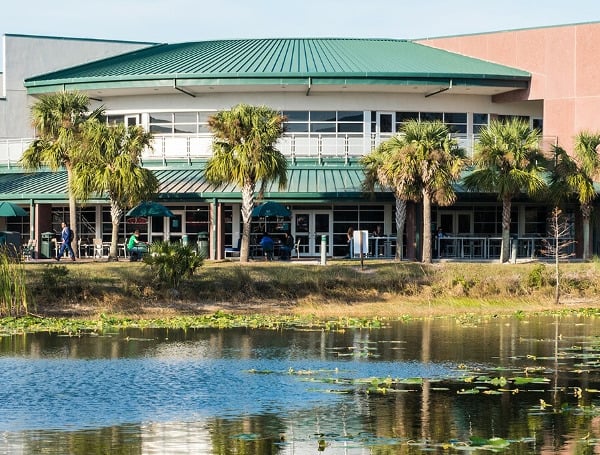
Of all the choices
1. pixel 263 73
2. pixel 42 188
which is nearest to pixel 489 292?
A: pixel 263 73

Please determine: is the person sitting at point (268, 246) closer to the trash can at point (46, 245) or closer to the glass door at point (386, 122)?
the trash can at point (46, 245)

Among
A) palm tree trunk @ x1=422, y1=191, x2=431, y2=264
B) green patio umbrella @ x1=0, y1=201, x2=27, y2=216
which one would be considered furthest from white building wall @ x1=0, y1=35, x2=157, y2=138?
palm tree trunk @ x1=422, y1=191, x2=431, y2=264

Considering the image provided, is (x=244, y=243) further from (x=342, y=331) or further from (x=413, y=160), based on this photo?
(x=342, y=331)

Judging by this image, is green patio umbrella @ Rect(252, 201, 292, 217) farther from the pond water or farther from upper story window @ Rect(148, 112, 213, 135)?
the pond water

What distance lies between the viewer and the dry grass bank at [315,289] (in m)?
37.1

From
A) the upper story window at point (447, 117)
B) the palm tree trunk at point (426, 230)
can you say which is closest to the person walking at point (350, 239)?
the palm tree trunk at point (426, 230)

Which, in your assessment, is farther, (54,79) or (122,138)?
(54,79)

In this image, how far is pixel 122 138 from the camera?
43625mm

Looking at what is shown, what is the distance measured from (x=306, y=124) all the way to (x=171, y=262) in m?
16.7

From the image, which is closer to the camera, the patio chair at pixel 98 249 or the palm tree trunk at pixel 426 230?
the palm tree trunk at pixel 426 230

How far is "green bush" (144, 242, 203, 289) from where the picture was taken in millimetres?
37500

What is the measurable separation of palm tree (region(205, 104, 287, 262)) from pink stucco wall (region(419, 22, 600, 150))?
15.3 meters

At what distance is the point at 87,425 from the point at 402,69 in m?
35.8

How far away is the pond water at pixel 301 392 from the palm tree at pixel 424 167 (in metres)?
11.6
